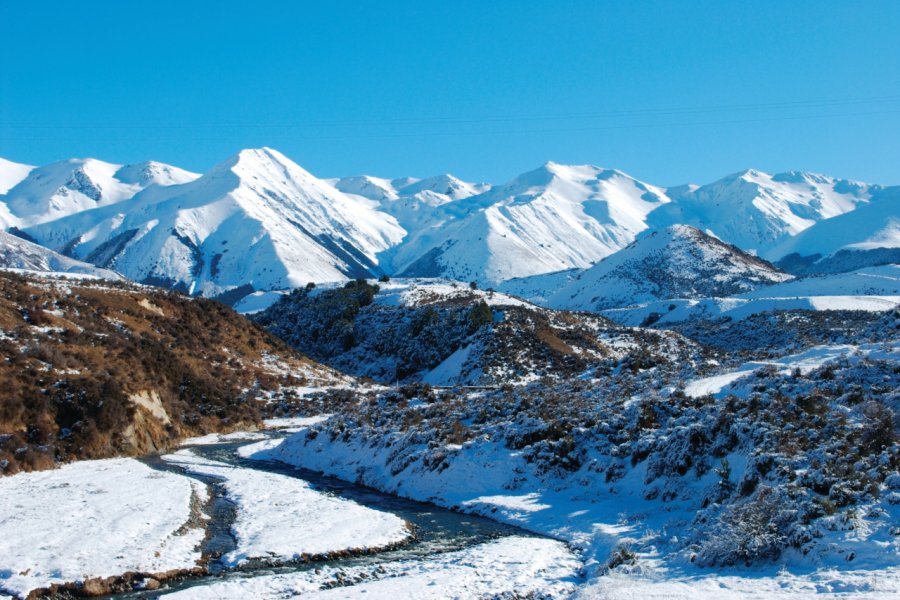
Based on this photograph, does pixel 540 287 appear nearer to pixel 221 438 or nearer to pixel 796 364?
pixel 221 438

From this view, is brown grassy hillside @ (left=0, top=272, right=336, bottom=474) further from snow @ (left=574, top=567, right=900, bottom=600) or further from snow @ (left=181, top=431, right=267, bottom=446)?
snow @ (left=574, top=567, right=900, bottom=600)

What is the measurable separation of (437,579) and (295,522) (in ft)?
20.9

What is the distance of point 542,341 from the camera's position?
65.2 m

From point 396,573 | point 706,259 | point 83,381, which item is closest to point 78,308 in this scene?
point 83,381

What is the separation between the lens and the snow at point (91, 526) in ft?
50.1

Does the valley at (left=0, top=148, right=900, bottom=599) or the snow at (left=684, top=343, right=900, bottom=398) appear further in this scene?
the snow at (left=684, top=343, right=900, bottom=398)

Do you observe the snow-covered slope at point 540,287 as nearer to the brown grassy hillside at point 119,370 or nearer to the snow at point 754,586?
the brown grassy hillside at point 119,370

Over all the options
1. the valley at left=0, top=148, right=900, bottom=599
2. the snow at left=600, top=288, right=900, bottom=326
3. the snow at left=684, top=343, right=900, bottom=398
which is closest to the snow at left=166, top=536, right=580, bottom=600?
the valley at left=0, top=148, right=900, bottom=599

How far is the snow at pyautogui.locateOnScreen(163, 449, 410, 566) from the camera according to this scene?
17609 millimetres

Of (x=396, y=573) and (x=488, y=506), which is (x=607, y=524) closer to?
(x=488, y=506)

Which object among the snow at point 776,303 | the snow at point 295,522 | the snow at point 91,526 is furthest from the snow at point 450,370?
the snow at point 776,303

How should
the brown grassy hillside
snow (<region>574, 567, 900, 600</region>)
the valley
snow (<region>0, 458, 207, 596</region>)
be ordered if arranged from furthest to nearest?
1. the brown grassy hillside
2. snow (<region>0, 458, 207, 596</region>)
3. the valley
4. snow (<region>574, 567, 900, 600</region>)

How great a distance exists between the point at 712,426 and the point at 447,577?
420 inches

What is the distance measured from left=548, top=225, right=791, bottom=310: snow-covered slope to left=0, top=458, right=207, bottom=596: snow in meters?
122
